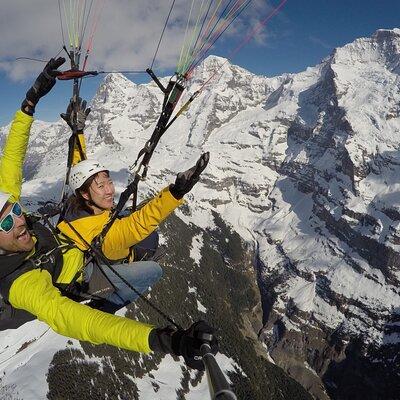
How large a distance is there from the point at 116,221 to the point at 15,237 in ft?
7.26

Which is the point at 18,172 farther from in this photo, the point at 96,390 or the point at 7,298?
the point at 96,390

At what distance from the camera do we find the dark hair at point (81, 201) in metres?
9.01

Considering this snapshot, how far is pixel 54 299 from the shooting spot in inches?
220

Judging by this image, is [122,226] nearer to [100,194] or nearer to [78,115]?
[100,194]

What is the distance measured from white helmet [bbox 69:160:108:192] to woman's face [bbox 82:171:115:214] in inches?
6.3

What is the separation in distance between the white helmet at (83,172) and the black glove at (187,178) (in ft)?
9.20

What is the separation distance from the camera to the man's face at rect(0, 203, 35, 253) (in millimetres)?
6328

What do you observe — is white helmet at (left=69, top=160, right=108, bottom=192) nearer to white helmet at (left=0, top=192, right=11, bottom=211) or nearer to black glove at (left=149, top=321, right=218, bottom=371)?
white helmet at (left=0, top=192, right=11, bottom=211)

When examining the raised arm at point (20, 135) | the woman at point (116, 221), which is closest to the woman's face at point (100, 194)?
the woman at point (116, 221)

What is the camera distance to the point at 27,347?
75375 mm

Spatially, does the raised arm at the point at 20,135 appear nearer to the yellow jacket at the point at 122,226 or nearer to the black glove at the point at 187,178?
the yellow jacket at the point at 122,226

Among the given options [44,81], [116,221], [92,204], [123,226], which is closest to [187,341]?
[123,226]

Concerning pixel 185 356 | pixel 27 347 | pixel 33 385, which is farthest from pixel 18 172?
pixel 27 347

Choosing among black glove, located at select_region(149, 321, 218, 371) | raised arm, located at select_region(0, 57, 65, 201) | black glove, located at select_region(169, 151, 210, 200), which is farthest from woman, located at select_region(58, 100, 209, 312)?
black glove, located at select_region(149, 321, 218, 371)
